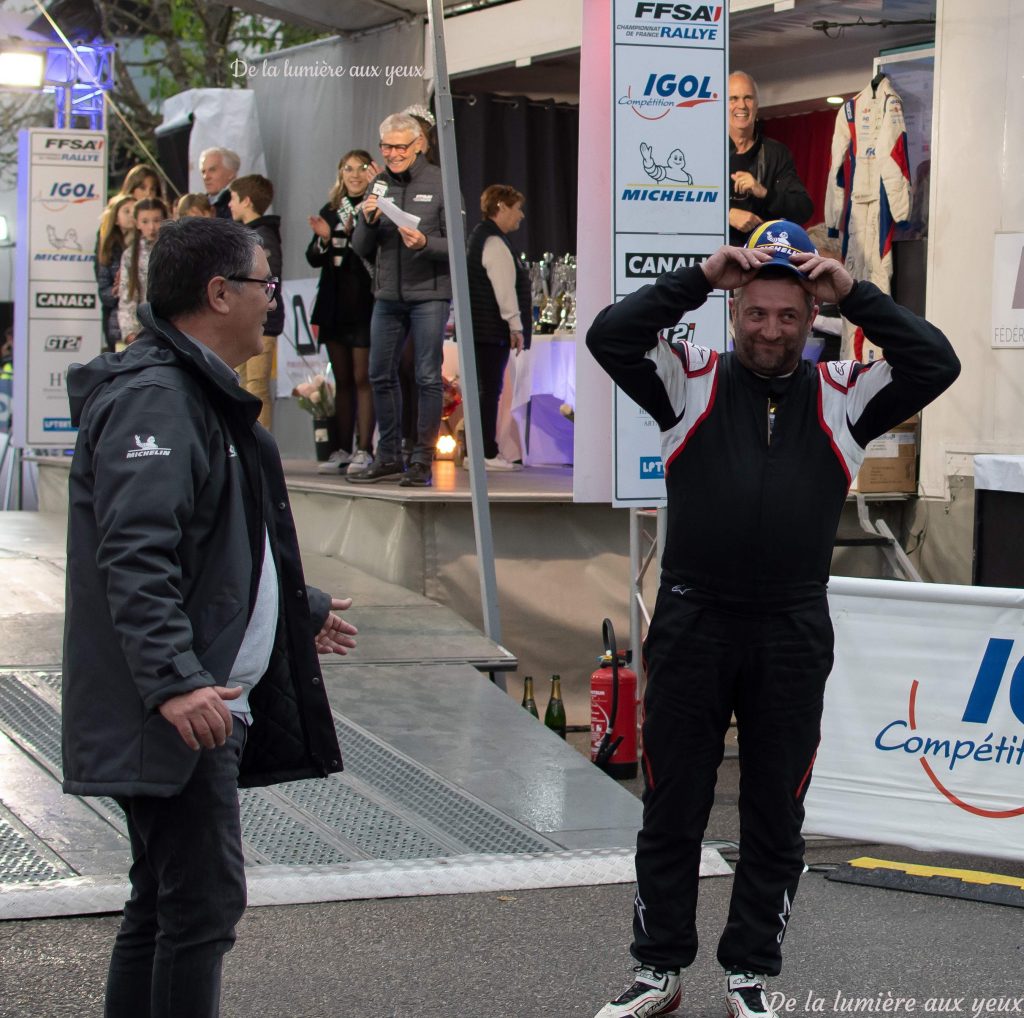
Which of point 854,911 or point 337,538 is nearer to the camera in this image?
point 854,911

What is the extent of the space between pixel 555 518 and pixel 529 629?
25.5 inches

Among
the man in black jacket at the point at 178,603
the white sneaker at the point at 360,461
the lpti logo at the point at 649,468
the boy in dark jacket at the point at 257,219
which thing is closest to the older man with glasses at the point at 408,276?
the white sneaker at the point at 360,461

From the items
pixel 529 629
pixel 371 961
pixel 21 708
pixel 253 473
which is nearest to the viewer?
pixel 253 473

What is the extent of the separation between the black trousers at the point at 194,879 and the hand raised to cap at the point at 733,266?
1662 millimetres

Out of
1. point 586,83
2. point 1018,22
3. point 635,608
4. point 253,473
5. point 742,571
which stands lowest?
point 635,608

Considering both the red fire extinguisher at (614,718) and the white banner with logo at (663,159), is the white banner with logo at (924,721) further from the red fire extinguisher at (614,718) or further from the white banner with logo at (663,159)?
the red fire extinguisher at (614,718)

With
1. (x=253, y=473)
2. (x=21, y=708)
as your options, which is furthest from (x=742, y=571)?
(x=21, y=708)

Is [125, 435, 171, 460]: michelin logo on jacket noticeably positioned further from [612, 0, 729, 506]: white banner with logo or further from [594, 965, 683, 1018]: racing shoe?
[612, 0, 729, 506]: white banner with logo

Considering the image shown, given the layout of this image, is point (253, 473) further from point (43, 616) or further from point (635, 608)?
point (43, 616)

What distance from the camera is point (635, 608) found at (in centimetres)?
750

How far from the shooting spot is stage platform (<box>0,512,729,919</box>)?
5.00 m

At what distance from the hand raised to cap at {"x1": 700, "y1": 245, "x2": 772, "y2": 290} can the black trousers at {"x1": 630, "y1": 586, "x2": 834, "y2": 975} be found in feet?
2.57

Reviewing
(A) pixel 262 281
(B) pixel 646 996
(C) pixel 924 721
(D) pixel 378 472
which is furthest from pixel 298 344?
(A) pixel 262 281

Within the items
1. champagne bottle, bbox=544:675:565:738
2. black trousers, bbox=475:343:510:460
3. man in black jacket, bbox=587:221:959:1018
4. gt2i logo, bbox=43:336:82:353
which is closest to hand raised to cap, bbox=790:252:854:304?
man in black jacket, bbox=587:221:959:1018
